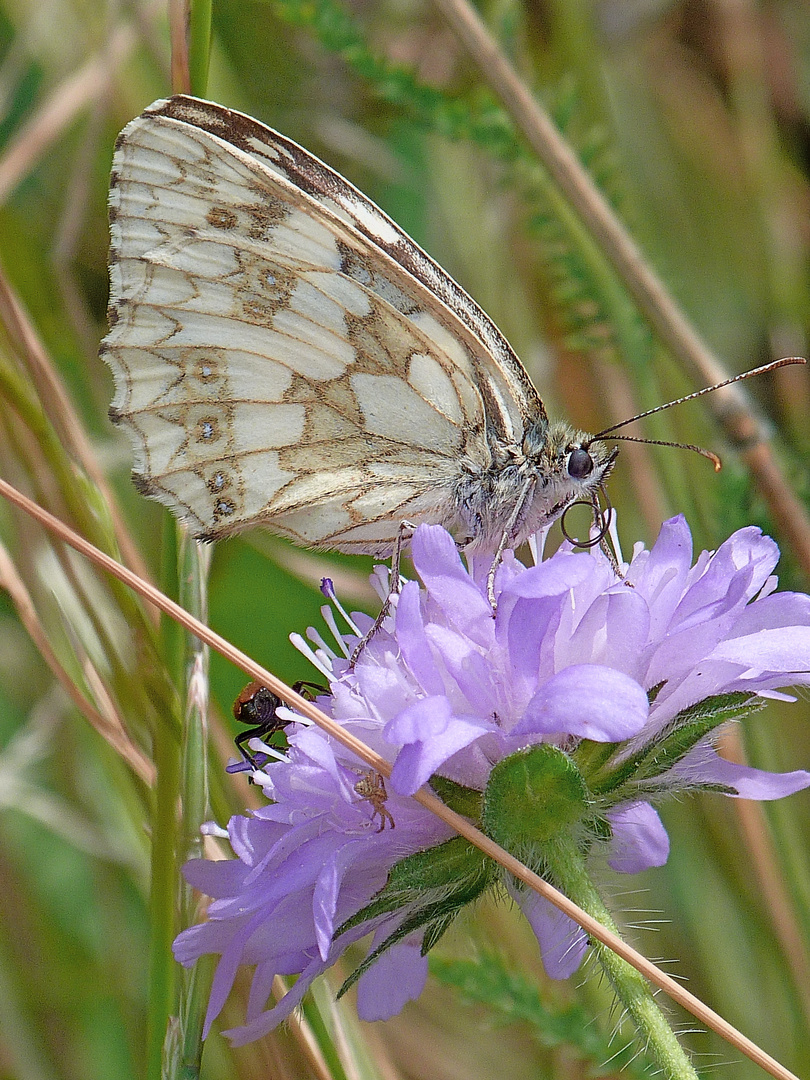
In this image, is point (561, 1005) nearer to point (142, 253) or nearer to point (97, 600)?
point (97, 600)

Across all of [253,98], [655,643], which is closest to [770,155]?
[253,98]

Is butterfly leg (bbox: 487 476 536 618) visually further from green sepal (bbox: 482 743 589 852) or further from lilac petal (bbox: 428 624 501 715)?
green sepal (bbox: 482 743 589 852)

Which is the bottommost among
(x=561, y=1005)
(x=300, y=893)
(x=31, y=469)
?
(x=561, y=1005)

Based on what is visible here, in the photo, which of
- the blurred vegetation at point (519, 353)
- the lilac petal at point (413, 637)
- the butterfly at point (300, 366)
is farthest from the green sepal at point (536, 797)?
the butterfly at point (300, 366)

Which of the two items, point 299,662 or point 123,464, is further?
point 123,464

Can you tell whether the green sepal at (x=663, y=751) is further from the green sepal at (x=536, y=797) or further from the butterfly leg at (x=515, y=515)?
the butterfly leg at (x=515, y=515)
